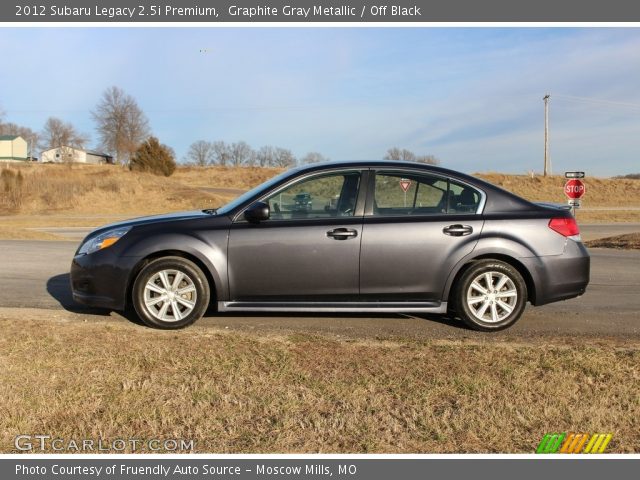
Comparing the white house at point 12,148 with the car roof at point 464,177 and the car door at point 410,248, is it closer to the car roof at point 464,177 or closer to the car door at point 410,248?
the car roof at point 464,177

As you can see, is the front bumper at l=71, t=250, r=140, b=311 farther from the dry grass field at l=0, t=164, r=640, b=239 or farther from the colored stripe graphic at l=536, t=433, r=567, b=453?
the dry grass field at l=0, t=164, r=640, b=239

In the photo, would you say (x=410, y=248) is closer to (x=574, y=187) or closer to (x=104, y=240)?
(x=104, y=240)

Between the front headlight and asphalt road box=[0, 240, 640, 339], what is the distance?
74 cm

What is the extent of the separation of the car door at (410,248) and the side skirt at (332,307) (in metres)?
0.07

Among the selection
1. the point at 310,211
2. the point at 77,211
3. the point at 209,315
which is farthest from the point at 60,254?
the point at 77,211

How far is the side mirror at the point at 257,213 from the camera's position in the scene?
538 centimetres

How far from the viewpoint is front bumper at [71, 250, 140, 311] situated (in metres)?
5.42

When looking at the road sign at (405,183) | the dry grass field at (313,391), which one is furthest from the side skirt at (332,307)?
the road sign at (405,183)

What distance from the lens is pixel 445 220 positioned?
5508 millimetres

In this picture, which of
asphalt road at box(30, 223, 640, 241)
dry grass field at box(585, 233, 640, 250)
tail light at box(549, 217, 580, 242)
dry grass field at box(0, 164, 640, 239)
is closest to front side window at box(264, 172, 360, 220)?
tail light at box(549, 217, 580, 242)

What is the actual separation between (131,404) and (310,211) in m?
2.71

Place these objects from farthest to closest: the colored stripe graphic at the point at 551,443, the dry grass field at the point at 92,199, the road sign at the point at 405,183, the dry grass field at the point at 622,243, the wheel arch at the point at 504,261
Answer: the dry grass field at the point at 92,199 < the dry grass field at the point at 622,243 < the road sign at the point at 405,183 < the wheel arch at the point at 504,261 < the colored stripe graphic at the point at 551,443

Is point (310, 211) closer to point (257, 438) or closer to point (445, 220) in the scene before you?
point (445, 220)

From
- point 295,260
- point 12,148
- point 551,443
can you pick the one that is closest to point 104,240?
point 295,260
